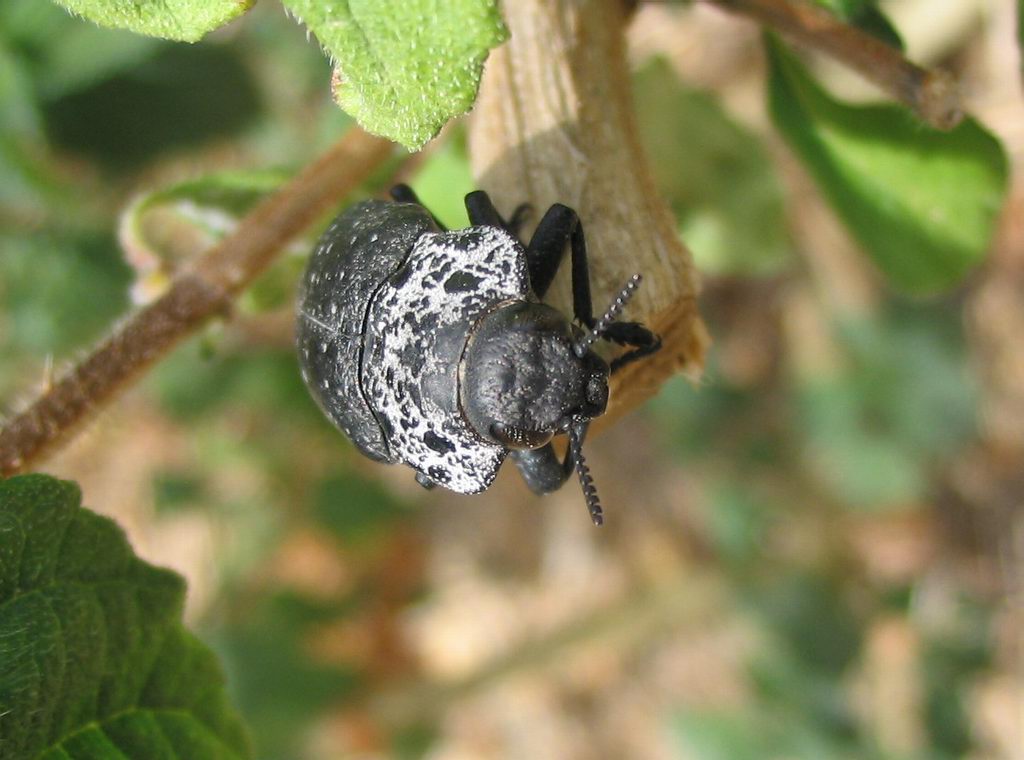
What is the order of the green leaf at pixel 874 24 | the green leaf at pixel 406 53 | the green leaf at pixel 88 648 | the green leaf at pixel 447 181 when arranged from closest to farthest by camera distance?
1. the green leaf at pixel 406 53
2. the green leaf at pixel 88 648
3. the green leaf at pixel 874 24
4. the green leaf at pixel 447 181

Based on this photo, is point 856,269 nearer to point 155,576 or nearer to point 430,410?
point 430,410

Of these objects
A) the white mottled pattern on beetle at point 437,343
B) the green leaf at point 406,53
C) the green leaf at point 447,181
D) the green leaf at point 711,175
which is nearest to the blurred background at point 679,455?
the green leaf at point 711,175

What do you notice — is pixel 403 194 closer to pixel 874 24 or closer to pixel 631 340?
pixel 631 340

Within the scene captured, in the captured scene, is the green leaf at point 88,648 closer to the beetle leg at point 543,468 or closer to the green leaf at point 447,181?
the beetle leg at point 543,468

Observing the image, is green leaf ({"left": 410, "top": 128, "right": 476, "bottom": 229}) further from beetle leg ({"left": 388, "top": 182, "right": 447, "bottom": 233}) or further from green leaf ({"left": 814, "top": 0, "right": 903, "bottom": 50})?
green leaf ({"left": 814, "top": 0, "right": 903, "bottom": 50})

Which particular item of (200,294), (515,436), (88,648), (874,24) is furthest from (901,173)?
(88,648)

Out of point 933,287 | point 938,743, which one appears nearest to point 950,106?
point 933,287

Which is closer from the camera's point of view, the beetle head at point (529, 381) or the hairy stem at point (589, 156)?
the hairy stem at point (589, 156)

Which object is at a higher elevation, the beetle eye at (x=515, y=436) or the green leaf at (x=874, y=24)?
the green leaf at (x=874, y=24)
